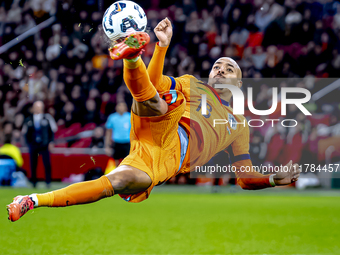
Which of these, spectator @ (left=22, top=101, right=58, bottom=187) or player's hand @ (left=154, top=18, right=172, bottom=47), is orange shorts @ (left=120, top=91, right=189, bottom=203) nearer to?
player's hand @ (left=154, top=18, right=172, bottom=47)

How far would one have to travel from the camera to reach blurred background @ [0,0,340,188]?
8.78 meters

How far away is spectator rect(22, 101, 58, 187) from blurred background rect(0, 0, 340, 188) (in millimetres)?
684

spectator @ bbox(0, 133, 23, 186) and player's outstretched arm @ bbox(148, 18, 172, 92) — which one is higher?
player's outstretched arm @ bbox(148, 18, 172, 92)

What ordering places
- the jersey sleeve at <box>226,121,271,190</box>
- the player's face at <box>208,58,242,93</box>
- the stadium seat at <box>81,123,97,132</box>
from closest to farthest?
the jersey sleeve at <box>226,121,271,190</box>, the player's face at <box>208,58,242,93</box>, the stadium seat at <box>81,123,97,132</box>

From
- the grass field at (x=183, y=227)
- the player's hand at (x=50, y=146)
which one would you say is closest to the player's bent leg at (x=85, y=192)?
the grass field at (x=183, y=227)

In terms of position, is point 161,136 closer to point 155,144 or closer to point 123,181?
point 155,144

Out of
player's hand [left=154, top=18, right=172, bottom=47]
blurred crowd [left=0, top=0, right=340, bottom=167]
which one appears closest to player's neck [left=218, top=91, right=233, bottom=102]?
player's hand [left=154, top=18, right=172, bottom=47]

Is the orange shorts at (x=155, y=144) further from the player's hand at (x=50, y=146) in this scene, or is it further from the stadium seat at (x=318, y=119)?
the stadium seat at (x=318, y=119)

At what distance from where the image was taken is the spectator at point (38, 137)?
27.2ft

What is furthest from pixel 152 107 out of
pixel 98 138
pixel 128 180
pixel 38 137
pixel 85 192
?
pixel 98 138

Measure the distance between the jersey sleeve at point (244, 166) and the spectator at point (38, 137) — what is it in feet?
17.1

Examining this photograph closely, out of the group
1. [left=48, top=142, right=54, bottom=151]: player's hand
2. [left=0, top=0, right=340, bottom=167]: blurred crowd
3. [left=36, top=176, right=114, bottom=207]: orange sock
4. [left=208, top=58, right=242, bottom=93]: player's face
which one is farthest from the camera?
[left=0, top=0, right=340, bottom=167]: blurred crowd

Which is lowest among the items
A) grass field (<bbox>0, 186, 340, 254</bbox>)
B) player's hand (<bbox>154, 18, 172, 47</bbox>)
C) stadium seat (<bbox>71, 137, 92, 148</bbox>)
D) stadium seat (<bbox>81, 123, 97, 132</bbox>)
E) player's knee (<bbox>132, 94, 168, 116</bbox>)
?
grass field (<bbox>0, 186, 340, 254</bbox>)

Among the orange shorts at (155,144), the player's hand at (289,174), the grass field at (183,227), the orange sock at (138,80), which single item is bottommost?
the grass field at (183,227)
